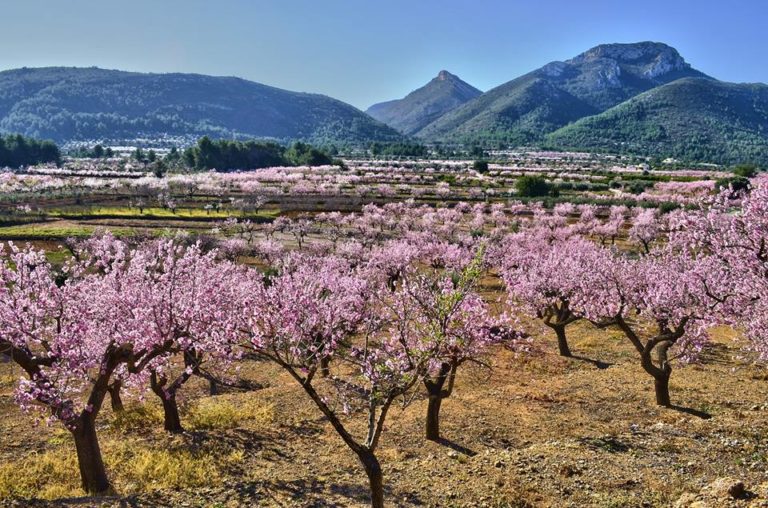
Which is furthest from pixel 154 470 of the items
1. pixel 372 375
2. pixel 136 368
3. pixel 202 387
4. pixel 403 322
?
pixel 202 387

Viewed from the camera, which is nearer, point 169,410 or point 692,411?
point 169,410

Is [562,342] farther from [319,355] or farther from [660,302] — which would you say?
[319,355]

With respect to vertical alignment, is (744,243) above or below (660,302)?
above

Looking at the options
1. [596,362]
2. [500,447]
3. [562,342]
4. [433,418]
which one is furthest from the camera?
[562,342]

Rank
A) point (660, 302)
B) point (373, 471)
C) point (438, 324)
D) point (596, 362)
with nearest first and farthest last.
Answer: point (438, 324), point (373, 471), point (660, 302), point (596, 362)

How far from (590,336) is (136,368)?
31.2 meters

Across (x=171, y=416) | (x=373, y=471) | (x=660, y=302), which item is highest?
(x=660, y=302)

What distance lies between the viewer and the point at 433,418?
19500mm

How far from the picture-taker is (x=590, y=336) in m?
38.4

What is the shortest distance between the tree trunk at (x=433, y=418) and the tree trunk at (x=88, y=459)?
33.5 feet

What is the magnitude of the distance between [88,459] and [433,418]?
10813 mm

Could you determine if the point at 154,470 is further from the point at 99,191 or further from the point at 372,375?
the point at 99,191

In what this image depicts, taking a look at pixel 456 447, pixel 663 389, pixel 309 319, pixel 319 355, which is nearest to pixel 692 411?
pixel 663 389

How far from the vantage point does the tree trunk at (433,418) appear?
63.2 feet
